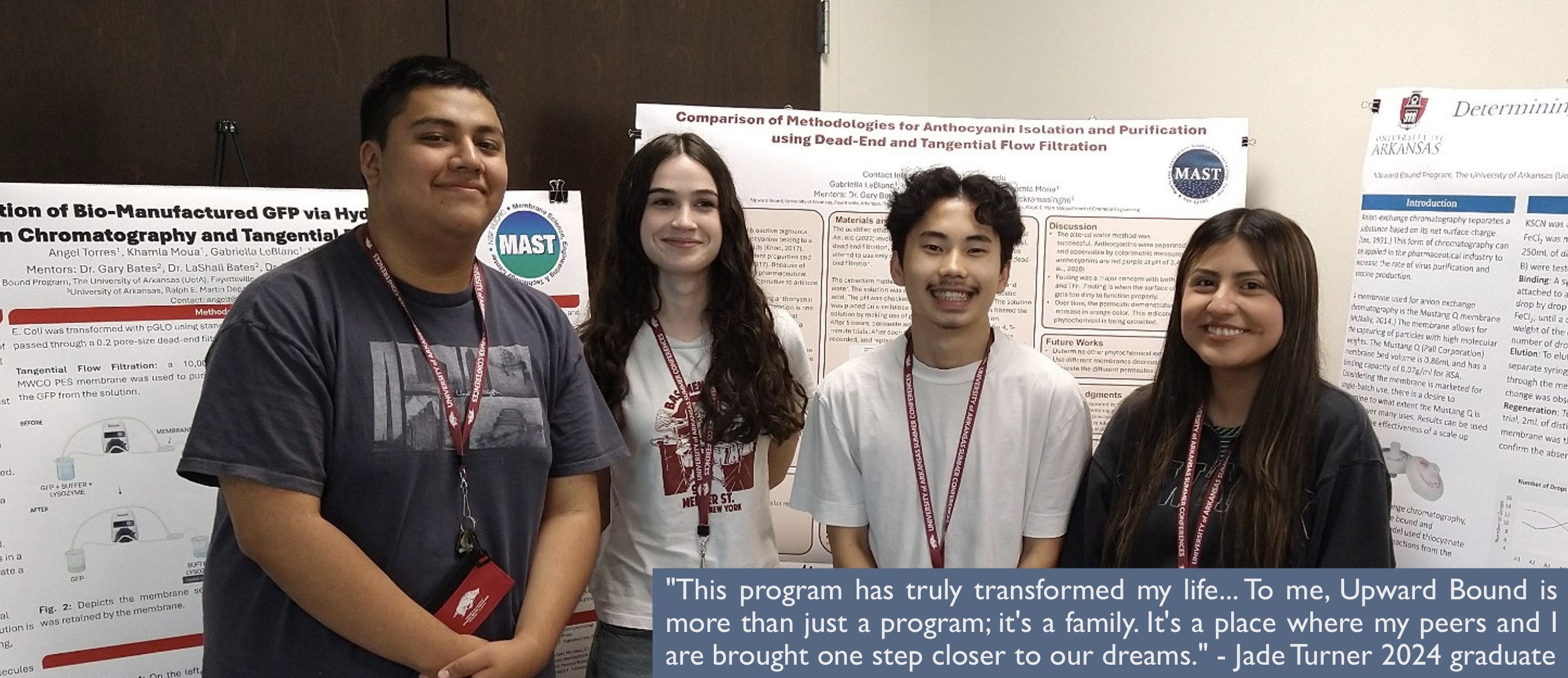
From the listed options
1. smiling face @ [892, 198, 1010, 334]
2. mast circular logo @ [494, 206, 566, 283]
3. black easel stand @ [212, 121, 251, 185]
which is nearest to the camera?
smiling face @ [892, 198, 1010, 334]

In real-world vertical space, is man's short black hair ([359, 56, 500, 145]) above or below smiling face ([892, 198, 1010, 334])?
above

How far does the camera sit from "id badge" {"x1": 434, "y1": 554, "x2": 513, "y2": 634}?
64.1 inches

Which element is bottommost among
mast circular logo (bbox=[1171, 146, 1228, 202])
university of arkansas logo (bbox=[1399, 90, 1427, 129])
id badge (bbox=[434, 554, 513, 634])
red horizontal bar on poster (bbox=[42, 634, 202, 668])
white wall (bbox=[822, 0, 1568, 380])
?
red horizontal bar on poster (bbox=[42, 634, 202, 668])

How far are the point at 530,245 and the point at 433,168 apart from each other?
100cm

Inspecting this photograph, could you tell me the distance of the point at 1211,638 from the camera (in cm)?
122

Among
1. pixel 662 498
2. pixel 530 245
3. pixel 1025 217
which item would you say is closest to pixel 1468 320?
pixel 1025 217

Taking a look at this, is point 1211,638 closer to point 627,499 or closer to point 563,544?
point 563,544

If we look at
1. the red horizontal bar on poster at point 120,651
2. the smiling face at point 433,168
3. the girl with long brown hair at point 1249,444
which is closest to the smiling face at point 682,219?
the smiling face at point 433,168

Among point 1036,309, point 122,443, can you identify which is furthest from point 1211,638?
point 122,443

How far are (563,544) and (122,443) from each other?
1.02 m

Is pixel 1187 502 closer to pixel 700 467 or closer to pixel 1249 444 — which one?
pixel 1249 444

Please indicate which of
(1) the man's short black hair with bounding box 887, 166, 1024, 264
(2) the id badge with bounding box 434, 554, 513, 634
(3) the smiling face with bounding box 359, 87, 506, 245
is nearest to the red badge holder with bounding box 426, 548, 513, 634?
(2) the id badge with bounding box 434, 554, 513, 634

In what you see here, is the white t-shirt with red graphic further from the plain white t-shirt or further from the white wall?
the white wall

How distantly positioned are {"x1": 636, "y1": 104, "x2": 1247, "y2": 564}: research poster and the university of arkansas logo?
0.50m
